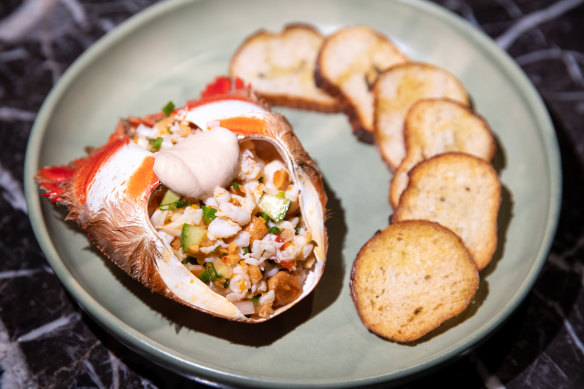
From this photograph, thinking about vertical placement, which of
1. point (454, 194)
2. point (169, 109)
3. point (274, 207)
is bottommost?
point (454, 194)

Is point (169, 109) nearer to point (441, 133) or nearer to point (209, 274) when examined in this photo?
point (209, 274)

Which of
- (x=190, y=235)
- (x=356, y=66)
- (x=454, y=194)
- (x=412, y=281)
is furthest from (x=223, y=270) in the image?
(x=356, y=66)

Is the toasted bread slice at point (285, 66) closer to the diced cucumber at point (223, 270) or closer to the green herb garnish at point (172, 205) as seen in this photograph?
the green herb garnish at point (172, 205)

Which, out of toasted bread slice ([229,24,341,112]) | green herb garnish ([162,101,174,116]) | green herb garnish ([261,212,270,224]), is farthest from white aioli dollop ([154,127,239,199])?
toasted bread slice ([229,24,341,112])

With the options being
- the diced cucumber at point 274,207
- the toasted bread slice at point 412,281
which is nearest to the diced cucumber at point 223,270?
the diced cucumber at point 274,207

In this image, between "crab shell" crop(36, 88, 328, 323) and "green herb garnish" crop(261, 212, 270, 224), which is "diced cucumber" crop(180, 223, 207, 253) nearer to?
"crab shell" crop(36, 88, 328, 323)

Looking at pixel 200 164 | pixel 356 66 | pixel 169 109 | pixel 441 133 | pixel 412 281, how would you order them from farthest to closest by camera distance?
pixel 356 66 → pixel 441 133 → pixel 169 109 → pixel 412 281 → pixel 200 164

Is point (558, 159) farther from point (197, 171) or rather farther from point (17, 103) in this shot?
point (17, 103)
